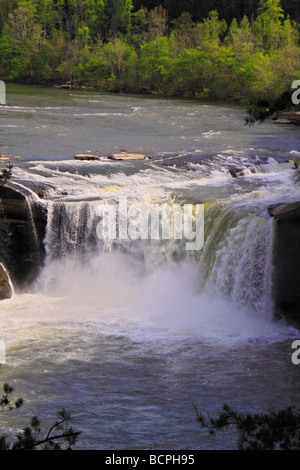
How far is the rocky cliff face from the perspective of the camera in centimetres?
1480

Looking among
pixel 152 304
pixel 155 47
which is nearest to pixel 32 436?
pixel 152 304

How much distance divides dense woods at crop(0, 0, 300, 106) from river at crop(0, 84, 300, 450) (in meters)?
14.3

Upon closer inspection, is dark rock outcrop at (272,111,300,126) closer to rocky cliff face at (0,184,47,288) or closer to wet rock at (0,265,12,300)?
rocky cliff face at (0,184,47,288)

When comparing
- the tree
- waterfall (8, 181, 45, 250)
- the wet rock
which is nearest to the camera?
the tree

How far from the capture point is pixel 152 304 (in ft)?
45.6

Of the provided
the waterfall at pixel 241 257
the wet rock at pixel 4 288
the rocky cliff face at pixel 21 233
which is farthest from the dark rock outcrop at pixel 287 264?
the wet rock at pixel 4 288

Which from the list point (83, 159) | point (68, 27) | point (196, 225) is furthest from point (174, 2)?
point (196, 225)

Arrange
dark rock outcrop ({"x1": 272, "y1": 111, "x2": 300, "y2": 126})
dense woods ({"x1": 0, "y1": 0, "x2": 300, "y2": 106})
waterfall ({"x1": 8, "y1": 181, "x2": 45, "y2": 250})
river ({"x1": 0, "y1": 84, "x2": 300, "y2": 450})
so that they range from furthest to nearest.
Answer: dense woods ({"x1": 0, "y1": 0, "x2": 300, "y2": 106}) → dark rock outcrop ({"x1": 272, "y1": 111, "x2": 300, "y2": 126}) → waterfall ({"x1": 8, "y1": 181, "x2": 45, "y2": 250}) → river ({"x1": 0, "y1": 84, "x2": 300, "y2": 450})

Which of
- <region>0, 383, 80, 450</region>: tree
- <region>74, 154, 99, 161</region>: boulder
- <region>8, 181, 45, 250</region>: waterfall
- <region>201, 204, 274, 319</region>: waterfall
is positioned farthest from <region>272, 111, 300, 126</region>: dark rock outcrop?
<region>0, 383, 80, 450</region>: tree

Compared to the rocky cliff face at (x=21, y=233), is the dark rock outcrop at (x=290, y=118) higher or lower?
higher

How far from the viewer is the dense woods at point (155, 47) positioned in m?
44.8

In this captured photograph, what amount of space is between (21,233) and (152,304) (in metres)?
3.30

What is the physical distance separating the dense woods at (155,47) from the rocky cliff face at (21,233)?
19024 mm

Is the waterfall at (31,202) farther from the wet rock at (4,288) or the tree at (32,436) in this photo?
the tree at (32,436)
